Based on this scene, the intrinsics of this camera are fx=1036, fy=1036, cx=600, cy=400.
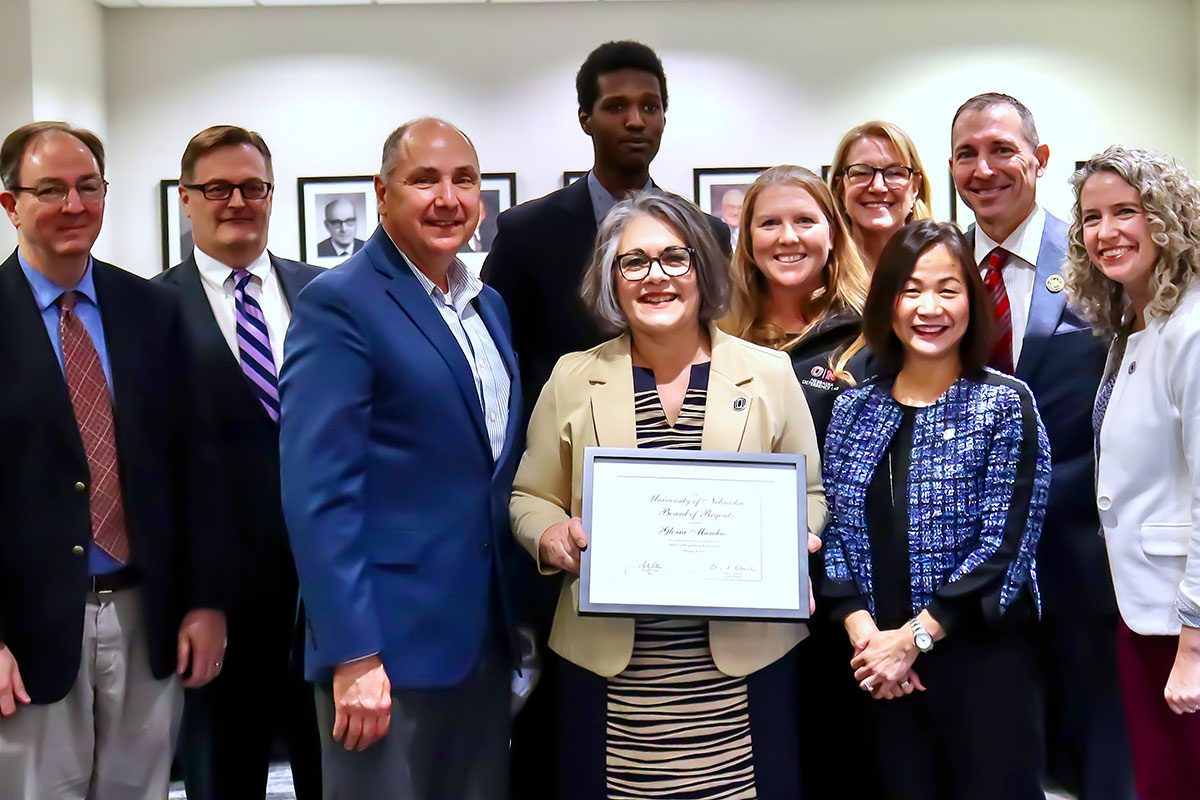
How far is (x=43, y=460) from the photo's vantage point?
197 cm

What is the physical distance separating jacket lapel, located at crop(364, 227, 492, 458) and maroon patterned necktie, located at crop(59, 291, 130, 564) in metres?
0.61

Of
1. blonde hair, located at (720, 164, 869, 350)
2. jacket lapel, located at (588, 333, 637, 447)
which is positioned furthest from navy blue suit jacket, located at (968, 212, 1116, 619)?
jacket lapel, located at (588, 333, 637, 447)

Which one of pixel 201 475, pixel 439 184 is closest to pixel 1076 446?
pixel 439 184

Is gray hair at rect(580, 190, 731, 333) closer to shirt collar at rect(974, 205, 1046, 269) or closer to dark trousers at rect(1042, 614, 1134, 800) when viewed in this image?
shirt collar at rect(974, 205, 1046, 269)

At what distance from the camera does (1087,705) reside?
8.65ft

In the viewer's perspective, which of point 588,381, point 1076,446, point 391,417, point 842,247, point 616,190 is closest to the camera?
point 391,417

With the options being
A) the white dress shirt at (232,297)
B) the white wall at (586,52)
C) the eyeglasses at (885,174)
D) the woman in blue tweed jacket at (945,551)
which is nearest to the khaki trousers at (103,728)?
the white dress shirt at (232,297)

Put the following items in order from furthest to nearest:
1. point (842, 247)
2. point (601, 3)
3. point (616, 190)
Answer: point (601, 3) < point (616, 190) < point (842, 247)

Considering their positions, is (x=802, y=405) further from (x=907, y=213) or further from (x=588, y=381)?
(x=907, y=213)

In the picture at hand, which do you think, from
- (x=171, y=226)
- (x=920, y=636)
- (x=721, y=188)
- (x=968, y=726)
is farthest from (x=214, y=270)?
(x=721, y=188)

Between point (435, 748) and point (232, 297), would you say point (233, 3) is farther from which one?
point (435, 748)

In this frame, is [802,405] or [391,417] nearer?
[391,417]

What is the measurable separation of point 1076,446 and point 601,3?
4.33m

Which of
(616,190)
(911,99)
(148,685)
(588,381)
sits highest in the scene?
(911,99)
